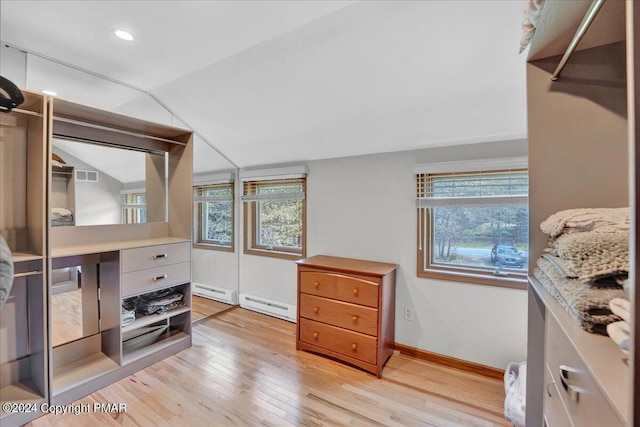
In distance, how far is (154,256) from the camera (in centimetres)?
220

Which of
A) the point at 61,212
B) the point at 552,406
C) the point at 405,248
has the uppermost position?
the point at 61,212

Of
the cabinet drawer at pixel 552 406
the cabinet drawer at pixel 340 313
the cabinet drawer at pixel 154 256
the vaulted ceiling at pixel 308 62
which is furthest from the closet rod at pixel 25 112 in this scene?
the cabinet drawer at pixel 552 406

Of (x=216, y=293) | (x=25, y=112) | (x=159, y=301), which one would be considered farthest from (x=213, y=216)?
(x=25, y=112)

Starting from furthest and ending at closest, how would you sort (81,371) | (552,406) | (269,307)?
(269,307), (81,371), (552,406)

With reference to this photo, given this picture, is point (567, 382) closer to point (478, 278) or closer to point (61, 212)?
point (478, 278)

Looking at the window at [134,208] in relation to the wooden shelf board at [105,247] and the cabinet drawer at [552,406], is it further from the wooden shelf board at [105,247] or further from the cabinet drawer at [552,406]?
Result: the cabinet drawer at [552,406]

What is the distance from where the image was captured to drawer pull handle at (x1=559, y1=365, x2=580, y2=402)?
651 millimetres

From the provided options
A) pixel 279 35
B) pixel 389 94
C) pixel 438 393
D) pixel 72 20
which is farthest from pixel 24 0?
pixel 438 393

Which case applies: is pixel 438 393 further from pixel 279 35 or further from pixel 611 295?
pixel 279 35

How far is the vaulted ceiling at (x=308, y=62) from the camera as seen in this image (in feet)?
4.62

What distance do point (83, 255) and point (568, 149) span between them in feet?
9.41

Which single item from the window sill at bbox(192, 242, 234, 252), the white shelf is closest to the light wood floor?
the white shelf

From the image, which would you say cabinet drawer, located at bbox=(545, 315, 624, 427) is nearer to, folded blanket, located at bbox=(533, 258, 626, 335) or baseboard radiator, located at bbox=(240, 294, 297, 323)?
folded blanket, located at bbox=(533, 258, 626, 335)

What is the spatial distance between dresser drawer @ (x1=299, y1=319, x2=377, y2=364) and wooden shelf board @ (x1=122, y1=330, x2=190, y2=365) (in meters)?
1.14
